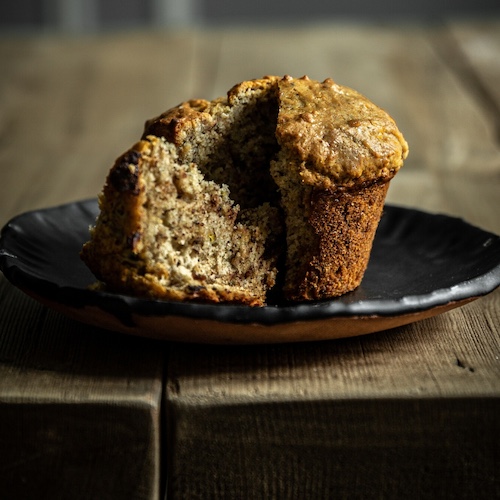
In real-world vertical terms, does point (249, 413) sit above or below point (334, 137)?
below

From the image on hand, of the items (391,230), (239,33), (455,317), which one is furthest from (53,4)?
(455,317)

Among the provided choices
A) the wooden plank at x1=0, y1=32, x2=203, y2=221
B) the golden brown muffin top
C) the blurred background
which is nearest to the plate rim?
the golden brown muffin top

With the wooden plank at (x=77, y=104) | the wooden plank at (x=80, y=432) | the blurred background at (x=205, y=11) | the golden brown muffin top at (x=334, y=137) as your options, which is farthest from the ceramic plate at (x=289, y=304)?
the blurred background at (x=205, y=11)

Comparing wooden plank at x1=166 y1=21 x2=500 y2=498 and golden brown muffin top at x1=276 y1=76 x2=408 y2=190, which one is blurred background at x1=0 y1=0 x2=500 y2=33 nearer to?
golden brown muffin top at x1=276 y1=76 x2=408 y2=190

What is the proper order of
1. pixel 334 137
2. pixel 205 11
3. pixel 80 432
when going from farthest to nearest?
pixel 205 11 < pixel 334 137 < pixel 80 432

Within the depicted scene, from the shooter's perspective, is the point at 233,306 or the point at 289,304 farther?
the point at 289,304

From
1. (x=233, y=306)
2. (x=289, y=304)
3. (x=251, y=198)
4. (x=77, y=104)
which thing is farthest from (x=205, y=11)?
(x=233, y=306)

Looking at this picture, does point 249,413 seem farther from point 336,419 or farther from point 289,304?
point 289,304
